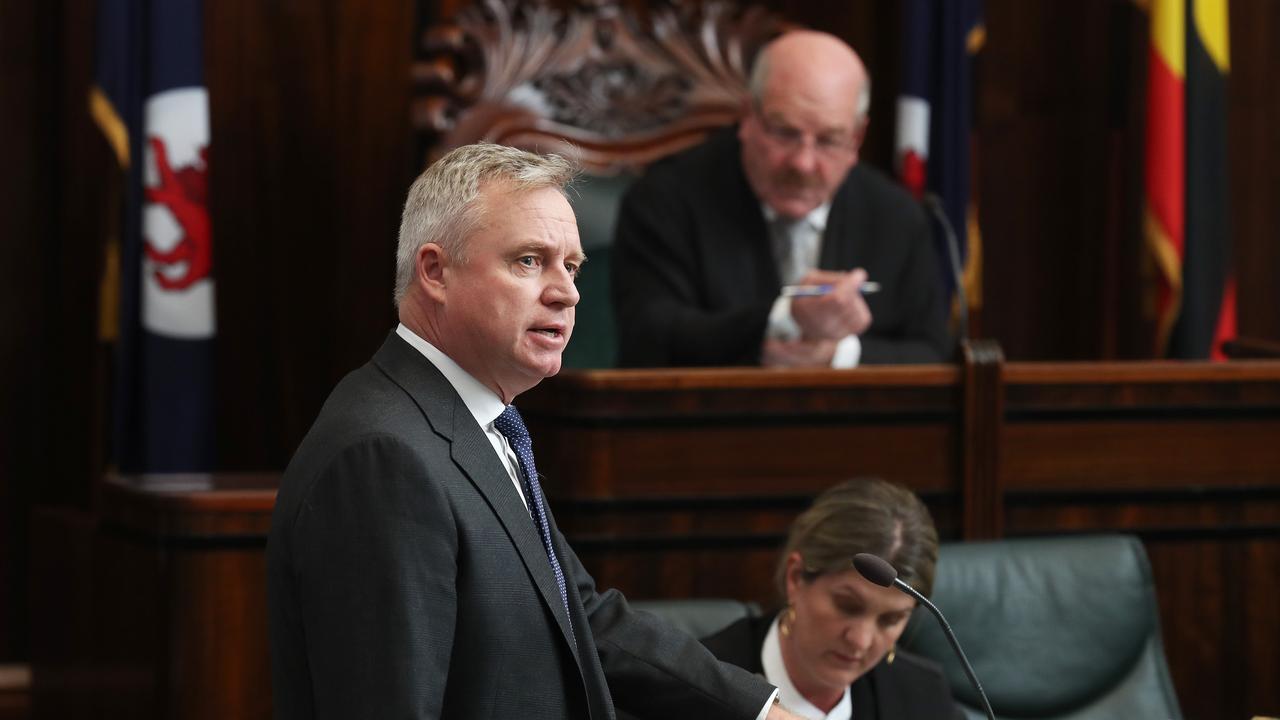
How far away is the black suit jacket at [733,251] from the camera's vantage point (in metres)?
4.34

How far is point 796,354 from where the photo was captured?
4.01m

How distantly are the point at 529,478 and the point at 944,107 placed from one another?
381cm

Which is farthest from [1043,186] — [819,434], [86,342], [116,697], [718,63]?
[116,697]

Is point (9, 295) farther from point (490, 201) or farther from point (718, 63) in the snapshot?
point (490, 201)

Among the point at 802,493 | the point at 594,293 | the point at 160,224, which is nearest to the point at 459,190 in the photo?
the point at 802,493

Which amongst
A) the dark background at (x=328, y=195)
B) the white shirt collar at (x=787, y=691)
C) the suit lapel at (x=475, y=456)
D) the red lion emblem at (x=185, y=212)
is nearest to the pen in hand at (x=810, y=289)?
the white shirt collar at (x=787, y=691)

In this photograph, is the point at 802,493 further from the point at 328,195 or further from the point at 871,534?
the point at 328,195

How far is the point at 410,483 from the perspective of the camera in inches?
65.2

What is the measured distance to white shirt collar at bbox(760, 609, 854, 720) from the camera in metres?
2.62

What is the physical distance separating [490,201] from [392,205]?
3706 mm

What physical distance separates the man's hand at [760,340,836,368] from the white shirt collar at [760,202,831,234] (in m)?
0.53

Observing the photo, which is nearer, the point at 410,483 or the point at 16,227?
the point at 410,483

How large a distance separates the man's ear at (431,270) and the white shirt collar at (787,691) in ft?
3.50

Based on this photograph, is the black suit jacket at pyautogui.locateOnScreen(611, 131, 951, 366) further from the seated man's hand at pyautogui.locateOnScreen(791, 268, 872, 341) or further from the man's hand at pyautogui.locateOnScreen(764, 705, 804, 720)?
the man's hand at pyautogui.locateOnScreen(764, 705, 804, 720)
